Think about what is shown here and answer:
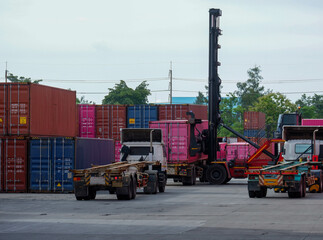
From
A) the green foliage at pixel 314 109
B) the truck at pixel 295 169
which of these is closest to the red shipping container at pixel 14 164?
the truck at pixel 295 169

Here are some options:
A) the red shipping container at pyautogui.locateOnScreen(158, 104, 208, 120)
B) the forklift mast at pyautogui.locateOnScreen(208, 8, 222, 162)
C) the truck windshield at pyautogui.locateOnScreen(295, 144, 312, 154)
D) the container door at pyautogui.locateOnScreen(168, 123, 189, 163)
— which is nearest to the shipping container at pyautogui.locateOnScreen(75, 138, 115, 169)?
the container door at pyautogui.locateOnScreen(168, 123, 189, 163)

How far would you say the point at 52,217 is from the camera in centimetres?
2244

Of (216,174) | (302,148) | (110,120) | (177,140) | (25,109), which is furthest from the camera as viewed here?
(110,120)

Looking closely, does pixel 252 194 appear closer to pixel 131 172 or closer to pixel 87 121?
pixel 131 172

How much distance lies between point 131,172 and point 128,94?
88605 millimetres

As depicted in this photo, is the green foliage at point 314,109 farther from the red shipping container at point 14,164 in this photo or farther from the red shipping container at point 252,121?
the red shipping container at point 14,164

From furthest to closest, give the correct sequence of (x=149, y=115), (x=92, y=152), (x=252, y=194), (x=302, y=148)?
1. (x=149, y=115)
2. (x=92, y=152)
3. (x=302, y=148)
4. (x=252, y=194)

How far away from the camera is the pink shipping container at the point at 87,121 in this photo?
52.1 m

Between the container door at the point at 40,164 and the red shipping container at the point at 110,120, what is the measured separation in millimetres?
16935

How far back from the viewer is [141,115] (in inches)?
2014

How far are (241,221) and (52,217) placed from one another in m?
5.77

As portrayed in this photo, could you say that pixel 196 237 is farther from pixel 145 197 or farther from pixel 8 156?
pixel 8 156

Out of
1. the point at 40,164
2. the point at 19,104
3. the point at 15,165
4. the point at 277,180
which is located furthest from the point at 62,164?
the point at 277,180

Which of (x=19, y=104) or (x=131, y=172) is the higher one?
(x=19, y=104)
